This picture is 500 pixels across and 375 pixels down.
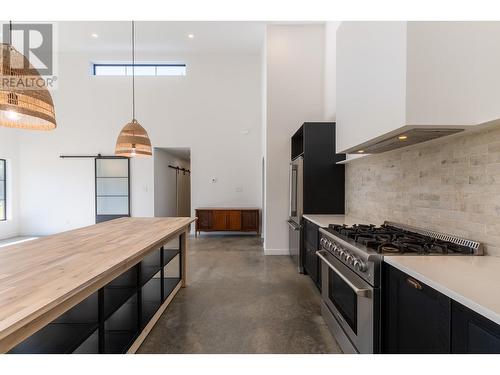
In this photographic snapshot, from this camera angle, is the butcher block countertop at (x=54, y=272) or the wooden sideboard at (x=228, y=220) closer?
the butcher block countertop at (x=54, y=272)

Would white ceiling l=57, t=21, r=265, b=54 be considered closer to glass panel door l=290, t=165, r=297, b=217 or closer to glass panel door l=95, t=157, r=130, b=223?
glass panel door l=95, t=157, r=130, b=223

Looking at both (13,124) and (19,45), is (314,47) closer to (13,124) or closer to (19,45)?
(13,124)

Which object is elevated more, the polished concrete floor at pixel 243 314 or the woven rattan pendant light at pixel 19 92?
the woven rattan pendant light at pixel 19 92

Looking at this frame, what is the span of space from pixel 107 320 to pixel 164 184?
5.83 meters

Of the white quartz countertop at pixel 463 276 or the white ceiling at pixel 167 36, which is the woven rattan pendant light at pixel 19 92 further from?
the white ceiling at pixel 167 36

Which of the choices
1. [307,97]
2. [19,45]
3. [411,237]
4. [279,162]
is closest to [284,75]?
[307,97]

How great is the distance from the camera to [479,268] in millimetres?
1291

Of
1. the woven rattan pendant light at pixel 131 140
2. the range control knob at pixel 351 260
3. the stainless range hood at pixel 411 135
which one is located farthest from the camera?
the woven rattan pendant light at pixel 131 140

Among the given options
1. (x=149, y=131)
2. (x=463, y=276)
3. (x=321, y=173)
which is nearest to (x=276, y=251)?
(x=321, y=173)

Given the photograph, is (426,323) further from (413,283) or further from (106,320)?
(106,320)

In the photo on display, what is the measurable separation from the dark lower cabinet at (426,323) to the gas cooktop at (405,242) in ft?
0.64

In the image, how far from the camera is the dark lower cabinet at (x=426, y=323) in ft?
3.08

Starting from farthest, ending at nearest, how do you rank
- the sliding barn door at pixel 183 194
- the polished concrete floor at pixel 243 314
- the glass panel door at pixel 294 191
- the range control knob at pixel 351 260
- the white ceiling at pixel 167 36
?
the sliding barn door at pixel 183 194 < the white ceiling at pixel 167 36 < the glass panel door at pixel 294 191 < the polished concrete floor at pixel 243 314 < the range control knob at pixel 351 260

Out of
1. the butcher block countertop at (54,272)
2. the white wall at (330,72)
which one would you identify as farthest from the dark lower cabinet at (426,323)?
the white wall at (330,72)
